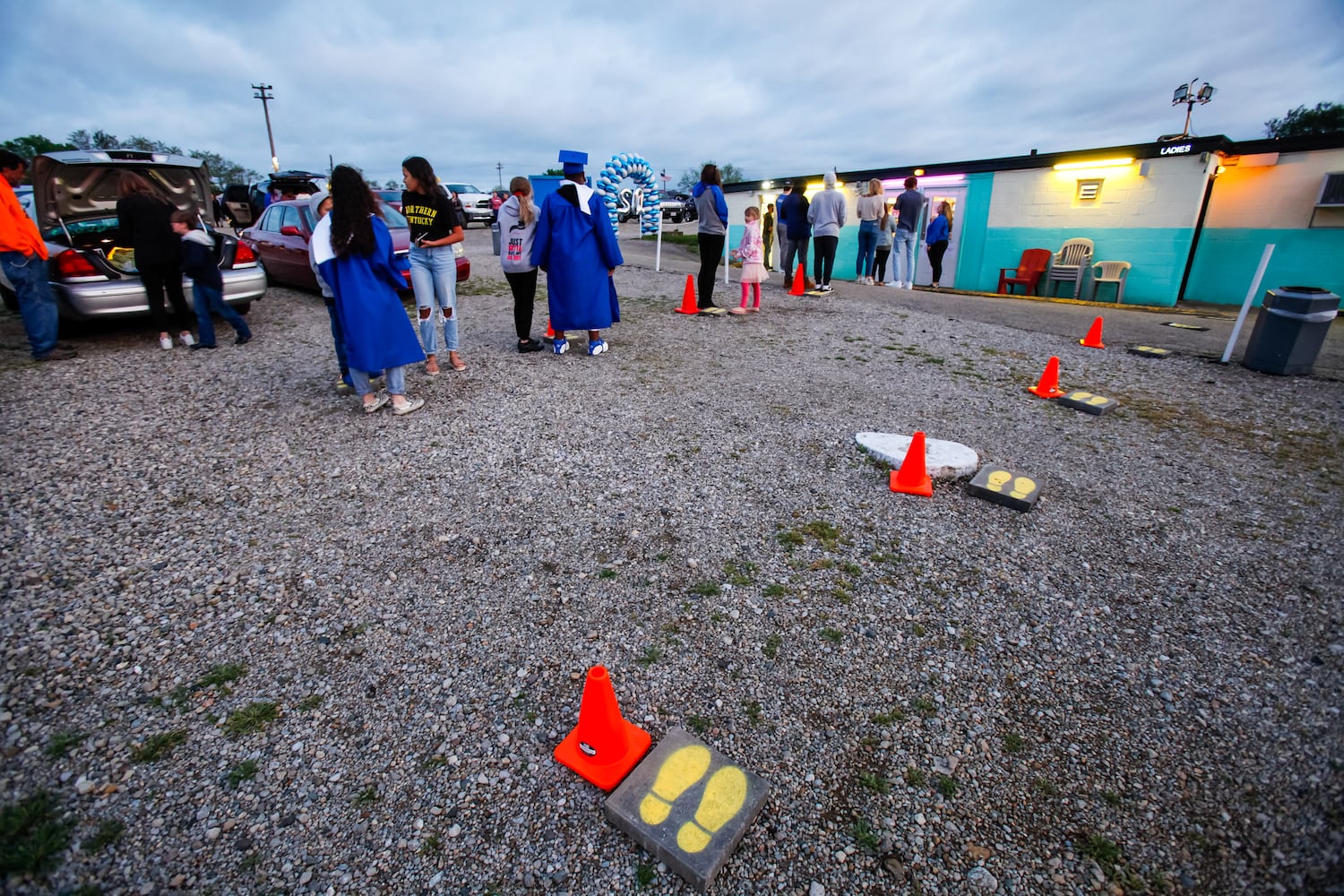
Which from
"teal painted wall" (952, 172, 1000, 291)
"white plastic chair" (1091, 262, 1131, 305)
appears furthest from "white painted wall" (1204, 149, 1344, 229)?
"teal painted wall" (952, 172, 1000, 291)

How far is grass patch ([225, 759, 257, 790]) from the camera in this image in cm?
198

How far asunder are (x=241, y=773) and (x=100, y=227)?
325 inches

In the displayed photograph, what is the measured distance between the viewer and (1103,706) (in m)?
2.28

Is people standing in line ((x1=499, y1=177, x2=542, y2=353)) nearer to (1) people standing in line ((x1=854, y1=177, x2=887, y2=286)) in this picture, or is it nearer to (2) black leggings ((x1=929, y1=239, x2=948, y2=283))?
(1) people standing in line ((x1=854, y1=177, x2=887, y2=286))

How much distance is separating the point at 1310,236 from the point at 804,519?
1388 centimetres

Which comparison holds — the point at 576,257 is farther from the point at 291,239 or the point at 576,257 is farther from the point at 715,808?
the point at 291,239

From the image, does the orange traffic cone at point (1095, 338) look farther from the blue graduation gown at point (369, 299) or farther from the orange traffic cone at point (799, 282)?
the blue graduation gown at point (369, 299)

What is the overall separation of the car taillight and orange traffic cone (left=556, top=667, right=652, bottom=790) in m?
7.53

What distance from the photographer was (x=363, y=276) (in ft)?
14.4

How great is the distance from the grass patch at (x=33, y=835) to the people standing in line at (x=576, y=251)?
5228mm

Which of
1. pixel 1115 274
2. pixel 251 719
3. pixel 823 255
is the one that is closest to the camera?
pixel 251 719

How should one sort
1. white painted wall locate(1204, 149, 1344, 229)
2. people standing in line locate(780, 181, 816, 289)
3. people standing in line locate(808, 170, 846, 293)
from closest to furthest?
people standing in line locate(808, 170, 846, 293)
people standing in line locate(780, 181, 816, 289)
white painted wall locate(1204, 149, 1344, 229)

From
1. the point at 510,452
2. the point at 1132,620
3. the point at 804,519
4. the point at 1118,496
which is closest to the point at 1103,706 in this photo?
the point at 1132,620

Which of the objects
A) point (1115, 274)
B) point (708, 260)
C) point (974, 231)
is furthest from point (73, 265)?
point (1115, 274)
